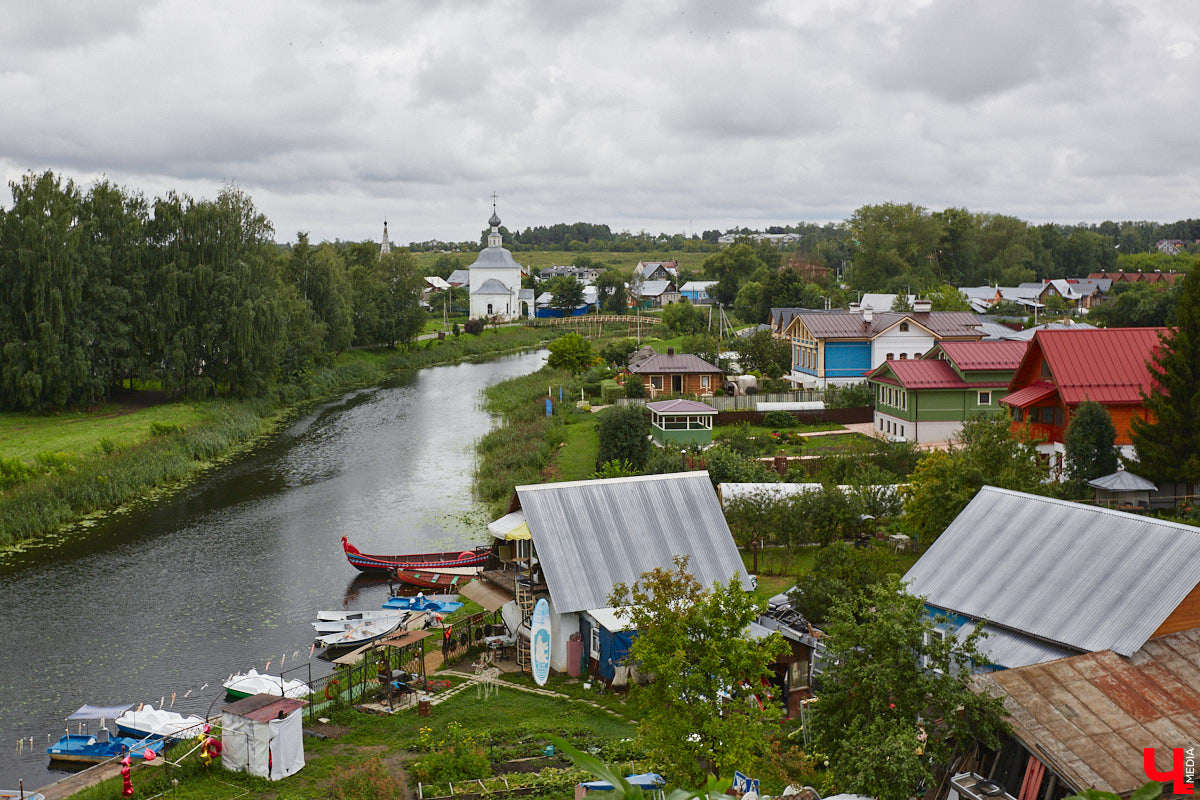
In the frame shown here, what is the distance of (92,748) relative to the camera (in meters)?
18.1

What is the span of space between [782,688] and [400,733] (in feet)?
22.4

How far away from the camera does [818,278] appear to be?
120 meters

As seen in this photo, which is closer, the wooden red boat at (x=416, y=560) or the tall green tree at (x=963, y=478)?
the tall green tree at (x=963, y=478)

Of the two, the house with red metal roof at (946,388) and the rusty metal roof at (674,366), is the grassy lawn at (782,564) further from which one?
the rusty metal roof at (674,366)

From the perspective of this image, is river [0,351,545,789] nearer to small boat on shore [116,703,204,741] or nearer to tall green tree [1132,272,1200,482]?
small boat on shore [116,703,204,741]

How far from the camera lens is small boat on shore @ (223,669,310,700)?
65.3 feet

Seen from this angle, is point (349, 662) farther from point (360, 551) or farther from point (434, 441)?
point (434, 441)

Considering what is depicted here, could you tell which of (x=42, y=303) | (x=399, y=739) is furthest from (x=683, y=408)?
(x=42, y=303)

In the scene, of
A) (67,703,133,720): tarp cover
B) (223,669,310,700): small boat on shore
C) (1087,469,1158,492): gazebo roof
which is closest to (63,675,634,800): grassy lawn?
(223,669,310,700): small boat on shore

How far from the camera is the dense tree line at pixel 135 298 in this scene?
47656 mm

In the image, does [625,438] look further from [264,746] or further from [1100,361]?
→ [264,746]

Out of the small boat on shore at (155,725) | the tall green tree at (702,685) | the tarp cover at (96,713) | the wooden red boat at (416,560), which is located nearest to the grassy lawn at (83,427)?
the wooden red boat at (416,560)

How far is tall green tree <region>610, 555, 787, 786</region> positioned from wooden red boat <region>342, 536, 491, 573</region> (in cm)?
1402

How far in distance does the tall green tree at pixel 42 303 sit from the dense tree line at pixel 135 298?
0.20ft
